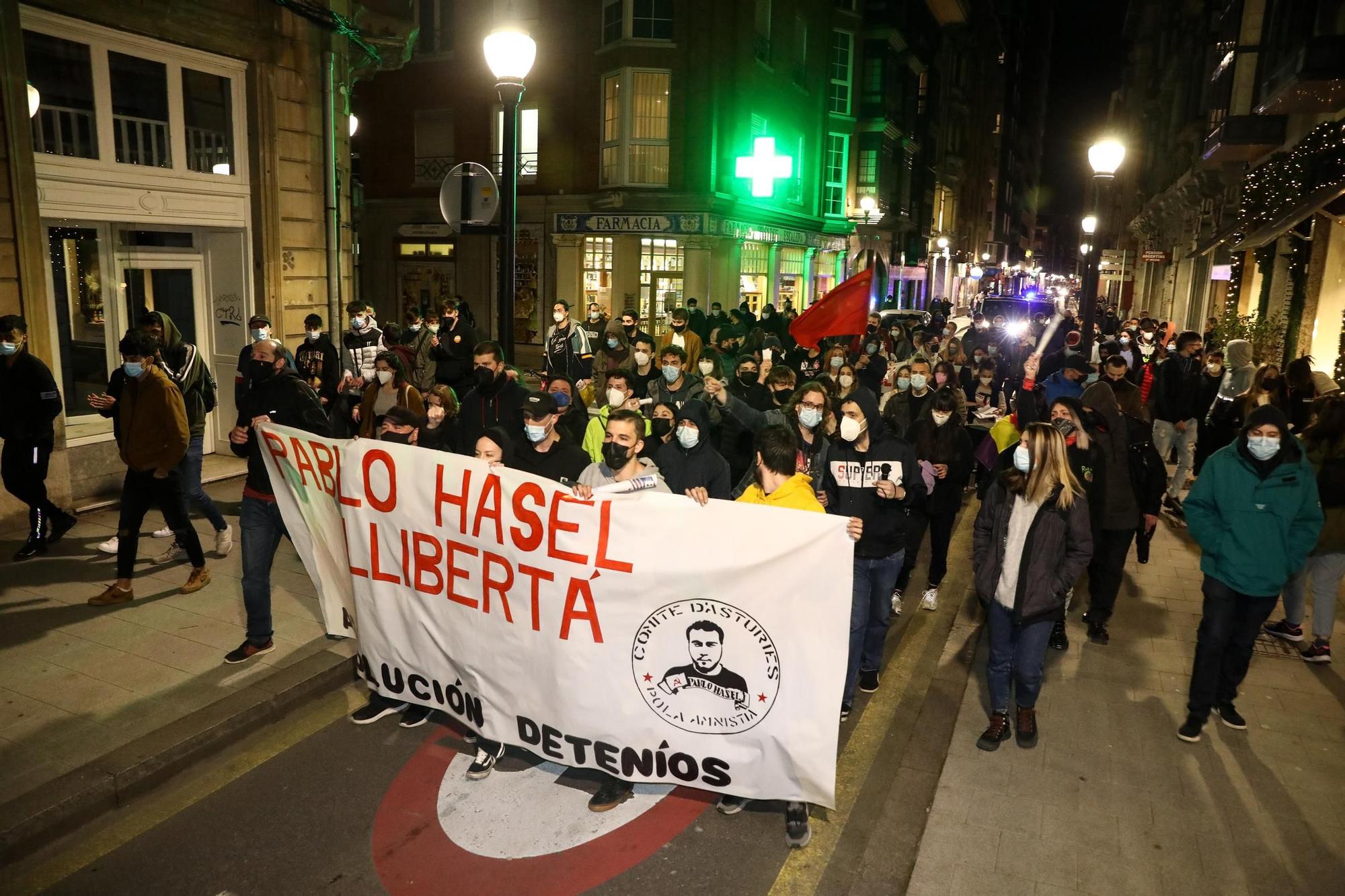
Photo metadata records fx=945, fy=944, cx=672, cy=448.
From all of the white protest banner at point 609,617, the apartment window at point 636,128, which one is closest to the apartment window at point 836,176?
the apartment window at point 636,128

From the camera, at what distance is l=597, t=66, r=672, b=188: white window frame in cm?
2602

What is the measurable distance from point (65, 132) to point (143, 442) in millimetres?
4763

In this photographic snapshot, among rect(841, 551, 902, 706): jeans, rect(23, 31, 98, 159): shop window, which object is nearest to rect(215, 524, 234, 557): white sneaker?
rect(23, 31, 98, 159): shop window

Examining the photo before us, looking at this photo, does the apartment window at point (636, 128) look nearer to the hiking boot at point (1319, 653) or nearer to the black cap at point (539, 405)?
the black cap at point (539, 405)

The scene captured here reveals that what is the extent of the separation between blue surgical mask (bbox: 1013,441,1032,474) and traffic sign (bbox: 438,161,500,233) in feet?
16.8

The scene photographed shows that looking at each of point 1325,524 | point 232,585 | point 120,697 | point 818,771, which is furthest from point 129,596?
point 1325,524

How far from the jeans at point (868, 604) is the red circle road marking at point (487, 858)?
1231 mm

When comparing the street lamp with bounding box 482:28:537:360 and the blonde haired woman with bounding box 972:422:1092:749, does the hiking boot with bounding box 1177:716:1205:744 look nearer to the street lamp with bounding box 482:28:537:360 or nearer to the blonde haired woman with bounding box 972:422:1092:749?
the blonde haired woman with bounding box 972:422:1092:749

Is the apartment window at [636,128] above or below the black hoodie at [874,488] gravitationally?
above

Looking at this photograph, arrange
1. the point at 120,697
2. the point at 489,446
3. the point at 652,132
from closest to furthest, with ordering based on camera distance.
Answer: the point at 489,446 < the point at 120,697 < the point at 652,132

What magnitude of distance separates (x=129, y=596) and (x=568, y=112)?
22841mm

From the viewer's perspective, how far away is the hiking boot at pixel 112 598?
6.91 meters

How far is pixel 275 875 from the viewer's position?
4152mm

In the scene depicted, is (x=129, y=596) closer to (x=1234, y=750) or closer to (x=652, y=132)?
(x=1234, y=750)
